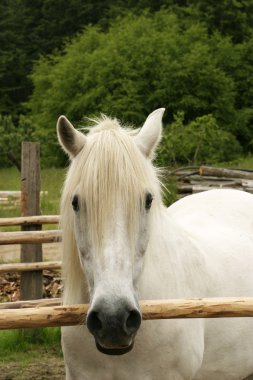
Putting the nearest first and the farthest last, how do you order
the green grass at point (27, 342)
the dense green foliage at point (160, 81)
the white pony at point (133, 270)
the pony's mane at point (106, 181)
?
1. the white pony at point (133, 270)
2. the pony's mane at point (106, 181)
3. the green grass at point (27, 342)
4. the dense green foliage at point (160, 81)

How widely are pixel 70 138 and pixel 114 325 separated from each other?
2.99 ft

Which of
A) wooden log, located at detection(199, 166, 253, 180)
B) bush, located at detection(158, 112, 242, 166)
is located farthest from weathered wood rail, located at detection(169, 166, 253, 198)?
bush, located at detection(158, 112, 242, 166)

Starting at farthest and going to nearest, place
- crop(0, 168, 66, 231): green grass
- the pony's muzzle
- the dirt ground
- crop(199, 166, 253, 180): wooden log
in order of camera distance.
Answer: crop(0, 168, 66, 231): green grass, crop(199, 166, 253, 180): wooden log, the dirt ground, the pony's muzzle

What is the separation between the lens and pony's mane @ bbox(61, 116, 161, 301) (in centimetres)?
274

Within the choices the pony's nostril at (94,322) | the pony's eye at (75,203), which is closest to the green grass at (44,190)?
the pony's eye at (75,203)

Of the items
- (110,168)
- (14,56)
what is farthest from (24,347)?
(14,56)

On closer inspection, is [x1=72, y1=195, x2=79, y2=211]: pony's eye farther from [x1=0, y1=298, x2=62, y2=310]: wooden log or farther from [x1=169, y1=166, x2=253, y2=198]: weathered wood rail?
[x1=169, y1=166, x2=253, y2=198]: weathered wood rail

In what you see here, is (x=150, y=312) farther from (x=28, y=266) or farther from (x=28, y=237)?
(x=28, y=266)

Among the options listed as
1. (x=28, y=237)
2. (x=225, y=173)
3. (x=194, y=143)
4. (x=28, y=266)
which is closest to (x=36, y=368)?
(x=28, y=266)

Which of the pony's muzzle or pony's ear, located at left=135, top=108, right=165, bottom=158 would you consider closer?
the pony's muzzle

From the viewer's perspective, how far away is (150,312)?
2.72 meters

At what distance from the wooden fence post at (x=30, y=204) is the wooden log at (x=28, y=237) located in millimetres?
246

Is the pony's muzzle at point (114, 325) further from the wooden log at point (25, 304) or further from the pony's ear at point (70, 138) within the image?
the wooden log at point (25, 304)

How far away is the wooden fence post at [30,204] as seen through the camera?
672 cm
